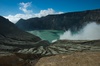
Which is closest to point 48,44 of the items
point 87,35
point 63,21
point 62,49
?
point 62,49

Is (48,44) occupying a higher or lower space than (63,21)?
lower

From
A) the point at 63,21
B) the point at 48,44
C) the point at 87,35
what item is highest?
the point at 63,21

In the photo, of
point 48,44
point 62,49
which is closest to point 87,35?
point 48,44

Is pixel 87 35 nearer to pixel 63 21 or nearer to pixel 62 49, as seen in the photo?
pixel 63 21

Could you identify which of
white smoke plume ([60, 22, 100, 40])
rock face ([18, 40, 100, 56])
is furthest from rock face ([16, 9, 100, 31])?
rock face ([18, 40, 100, 56])

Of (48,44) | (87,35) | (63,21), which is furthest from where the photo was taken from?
(63,21)

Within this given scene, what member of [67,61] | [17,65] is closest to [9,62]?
[17,65]

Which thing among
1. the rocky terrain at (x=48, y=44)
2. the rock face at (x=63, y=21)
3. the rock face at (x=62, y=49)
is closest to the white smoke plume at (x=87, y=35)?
the rock face at (x=63, y=21)

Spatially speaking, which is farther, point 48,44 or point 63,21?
point 63,21

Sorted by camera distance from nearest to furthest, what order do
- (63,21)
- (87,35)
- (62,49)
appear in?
1. (62,49)
2. (87,35)
3. (63,21)

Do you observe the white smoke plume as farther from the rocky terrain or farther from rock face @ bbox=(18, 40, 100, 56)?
rock face @ bbox=(18, 40, 100, 56)
